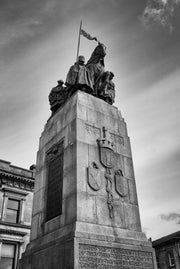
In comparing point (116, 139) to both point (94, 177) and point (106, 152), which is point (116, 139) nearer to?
point (106, 152)

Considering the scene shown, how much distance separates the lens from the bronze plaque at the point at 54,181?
25.6 ft

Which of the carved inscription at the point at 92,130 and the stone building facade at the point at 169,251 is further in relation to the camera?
the stone building facade at the point at 169,251

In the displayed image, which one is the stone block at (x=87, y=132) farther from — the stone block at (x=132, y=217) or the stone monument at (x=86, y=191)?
the stone block at (x=132, y=217)

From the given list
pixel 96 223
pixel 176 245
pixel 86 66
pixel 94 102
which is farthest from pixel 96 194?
pixel 176 245

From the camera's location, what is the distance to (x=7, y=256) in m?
23.1

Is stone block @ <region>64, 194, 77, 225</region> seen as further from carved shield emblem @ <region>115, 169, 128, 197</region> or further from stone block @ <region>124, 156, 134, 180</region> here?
stone block @ <region>124, 156, 134, 180</region>

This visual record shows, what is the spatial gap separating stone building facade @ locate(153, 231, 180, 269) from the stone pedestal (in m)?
29.0

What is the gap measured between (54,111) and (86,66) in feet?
7.46

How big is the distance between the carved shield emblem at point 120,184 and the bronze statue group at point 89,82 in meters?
3.38

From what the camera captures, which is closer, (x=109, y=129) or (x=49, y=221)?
(x=49, y=221)

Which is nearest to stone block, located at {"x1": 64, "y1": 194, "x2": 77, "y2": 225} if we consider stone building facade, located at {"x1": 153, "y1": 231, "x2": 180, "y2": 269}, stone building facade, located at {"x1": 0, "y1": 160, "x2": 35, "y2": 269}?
stone building facade, located at {"x1": 0, "y1": 160, "x2": 35, "y2": 269}

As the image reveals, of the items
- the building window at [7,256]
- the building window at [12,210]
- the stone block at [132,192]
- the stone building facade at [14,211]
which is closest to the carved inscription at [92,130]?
the stone block at [132,192]

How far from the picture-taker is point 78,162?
7.60m

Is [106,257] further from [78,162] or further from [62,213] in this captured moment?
[78,162]
